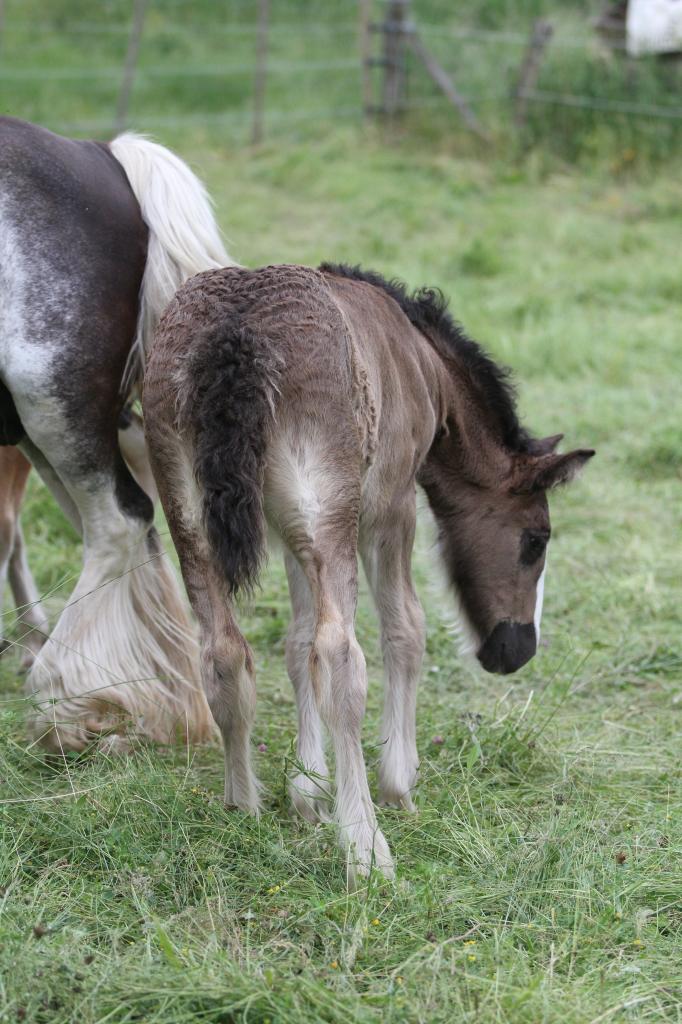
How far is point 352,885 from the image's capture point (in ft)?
9.25

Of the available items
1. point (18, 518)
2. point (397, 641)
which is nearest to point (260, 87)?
point (18, 518)

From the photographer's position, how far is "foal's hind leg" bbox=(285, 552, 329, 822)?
131 inches

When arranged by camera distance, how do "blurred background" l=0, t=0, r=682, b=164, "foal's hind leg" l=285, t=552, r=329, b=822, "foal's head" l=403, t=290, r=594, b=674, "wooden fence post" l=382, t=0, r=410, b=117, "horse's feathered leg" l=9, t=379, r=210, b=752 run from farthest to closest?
"wooden fence post" l=382, t=0, r=410, b=117 < "blurred background" l=0, t=0, r=682, b=164 < "foal's head" l=403, t=290, r=594, b=674 < "horse's feathered leg" l=9, t=379, r=210, b=752 < "foal's hind leg" l=285, t=552, r=329, b=822

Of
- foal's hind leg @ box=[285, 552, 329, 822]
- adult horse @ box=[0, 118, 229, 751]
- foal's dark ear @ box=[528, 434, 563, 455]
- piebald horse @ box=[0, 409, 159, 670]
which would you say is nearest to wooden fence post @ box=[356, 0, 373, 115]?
piebald horse @ box=[0, 409, 159, 670]

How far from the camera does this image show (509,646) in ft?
13.0

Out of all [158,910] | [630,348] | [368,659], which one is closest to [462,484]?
[368,659]

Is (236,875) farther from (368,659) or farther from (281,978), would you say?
(368,659)

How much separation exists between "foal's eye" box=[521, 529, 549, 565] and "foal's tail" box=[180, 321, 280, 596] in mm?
1240

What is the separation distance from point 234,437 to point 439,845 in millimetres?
1128

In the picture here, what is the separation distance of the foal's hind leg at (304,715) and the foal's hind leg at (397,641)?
217mm

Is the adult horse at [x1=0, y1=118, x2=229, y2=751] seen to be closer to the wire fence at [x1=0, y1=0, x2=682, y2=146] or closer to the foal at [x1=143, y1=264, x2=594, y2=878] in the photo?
the foal at [x1=143, y1=264, x2=594, y2=878]

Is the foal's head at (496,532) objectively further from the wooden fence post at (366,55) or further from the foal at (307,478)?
the wooden fence post at (366,55)

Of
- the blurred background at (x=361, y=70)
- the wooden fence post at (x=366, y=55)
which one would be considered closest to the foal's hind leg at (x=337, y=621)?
the blurred background at (x=361, y=70)

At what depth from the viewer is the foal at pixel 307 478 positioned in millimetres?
2906
